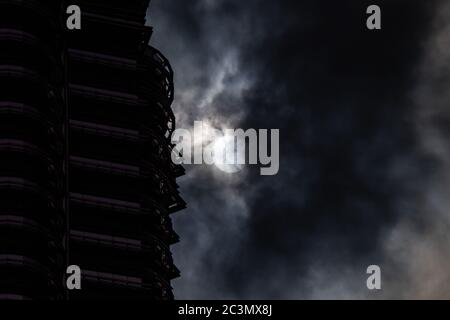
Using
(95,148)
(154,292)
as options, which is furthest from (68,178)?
(154,292)

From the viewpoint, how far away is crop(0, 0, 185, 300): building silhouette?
102312 mm

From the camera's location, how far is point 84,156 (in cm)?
11188

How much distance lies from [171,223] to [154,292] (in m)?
13.3

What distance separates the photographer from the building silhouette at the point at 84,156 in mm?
102312

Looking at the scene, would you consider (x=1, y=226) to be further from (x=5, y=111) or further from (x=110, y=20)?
(x=110, y=20)

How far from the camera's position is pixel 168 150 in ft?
407

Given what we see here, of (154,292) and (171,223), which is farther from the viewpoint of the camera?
(171,223)

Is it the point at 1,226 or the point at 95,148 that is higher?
the point at 95,148
